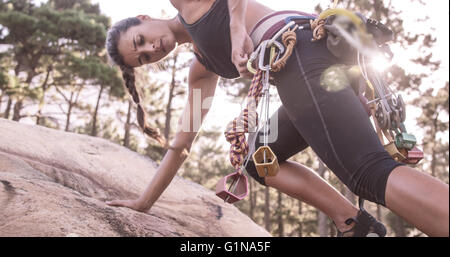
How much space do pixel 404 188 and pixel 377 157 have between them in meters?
0.14

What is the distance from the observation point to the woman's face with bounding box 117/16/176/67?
2.12 metres

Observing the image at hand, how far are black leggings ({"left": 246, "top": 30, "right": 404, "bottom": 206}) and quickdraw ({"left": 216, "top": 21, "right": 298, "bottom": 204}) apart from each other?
5 cm

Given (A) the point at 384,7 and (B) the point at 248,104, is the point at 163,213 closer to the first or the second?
(B) the point at 248,104

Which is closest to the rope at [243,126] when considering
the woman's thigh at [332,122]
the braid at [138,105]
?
the woman's thigh at [332,122]

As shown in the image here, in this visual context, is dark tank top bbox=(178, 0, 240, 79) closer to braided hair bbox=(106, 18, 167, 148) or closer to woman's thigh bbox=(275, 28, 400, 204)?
woman's thigh bbox=(275, 28, 400, 204)

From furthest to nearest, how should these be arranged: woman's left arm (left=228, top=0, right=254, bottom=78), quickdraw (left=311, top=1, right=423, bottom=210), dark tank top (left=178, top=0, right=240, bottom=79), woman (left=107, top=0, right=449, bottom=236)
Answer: dark tank top (left=178, top=0, right=240, bottom=79) < woman's left arm (left=228, top=0, right=254, bottom=78) < quickdraw (left=311, top=1, right=423, bottom=210) < woman (left=107, top=0, right=449, bottom=236)

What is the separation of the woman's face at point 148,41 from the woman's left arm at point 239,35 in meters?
0.66

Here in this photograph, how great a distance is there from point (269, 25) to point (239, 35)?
0.18m

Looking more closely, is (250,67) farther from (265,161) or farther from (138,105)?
(138,105)

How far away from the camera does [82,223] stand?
2.08m

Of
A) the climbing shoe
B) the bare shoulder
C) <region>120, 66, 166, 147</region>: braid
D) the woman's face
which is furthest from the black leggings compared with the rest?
<region>120, 66, 166, 147</region>: braid

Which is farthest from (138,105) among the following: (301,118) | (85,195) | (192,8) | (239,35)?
(301,118)

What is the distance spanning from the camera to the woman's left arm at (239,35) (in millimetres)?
1573

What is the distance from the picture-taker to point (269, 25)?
1.65 meters
